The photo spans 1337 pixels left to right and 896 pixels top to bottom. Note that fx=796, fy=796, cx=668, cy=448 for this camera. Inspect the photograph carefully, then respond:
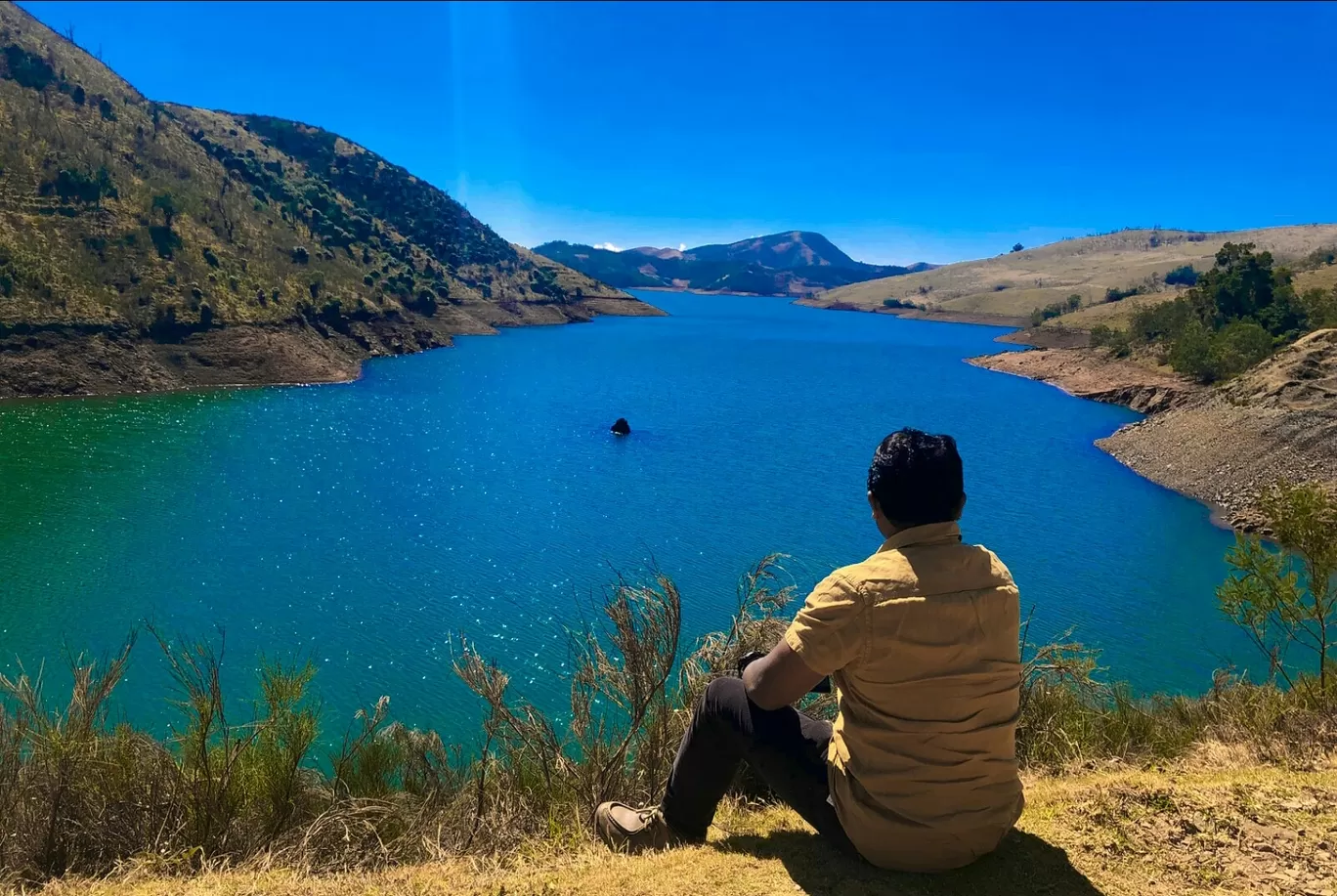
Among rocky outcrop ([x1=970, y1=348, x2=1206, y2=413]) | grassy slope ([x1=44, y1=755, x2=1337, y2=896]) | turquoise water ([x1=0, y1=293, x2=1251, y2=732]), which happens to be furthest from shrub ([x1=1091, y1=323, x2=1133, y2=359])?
grassy slope ([x1=44, y1=755, x2=1337, y2=896])

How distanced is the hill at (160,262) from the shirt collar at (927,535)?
167ft

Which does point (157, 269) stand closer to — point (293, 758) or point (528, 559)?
point (528, 559)

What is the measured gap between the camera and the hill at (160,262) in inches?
1790

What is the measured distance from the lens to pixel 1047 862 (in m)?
3.43

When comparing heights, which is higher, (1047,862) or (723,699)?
(723,699)

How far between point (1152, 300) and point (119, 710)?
11340 centimetres

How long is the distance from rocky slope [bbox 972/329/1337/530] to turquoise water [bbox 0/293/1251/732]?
54.0 inches

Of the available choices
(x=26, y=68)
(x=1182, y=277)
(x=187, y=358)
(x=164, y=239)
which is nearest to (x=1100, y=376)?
(x=187, y=358)

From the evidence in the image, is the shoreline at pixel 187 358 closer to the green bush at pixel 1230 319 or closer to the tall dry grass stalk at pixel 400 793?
the tall dry grass stalk at pixel 400 793

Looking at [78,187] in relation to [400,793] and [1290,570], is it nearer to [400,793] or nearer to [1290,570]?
[400,793]

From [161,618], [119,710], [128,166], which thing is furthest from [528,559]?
[128,166]

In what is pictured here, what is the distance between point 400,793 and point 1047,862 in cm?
553

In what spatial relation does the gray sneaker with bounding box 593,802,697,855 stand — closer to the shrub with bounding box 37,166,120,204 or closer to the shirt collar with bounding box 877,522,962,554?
the shirt collar with bounding box 877,522,962,554

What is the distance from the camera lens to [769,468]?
3394cm
